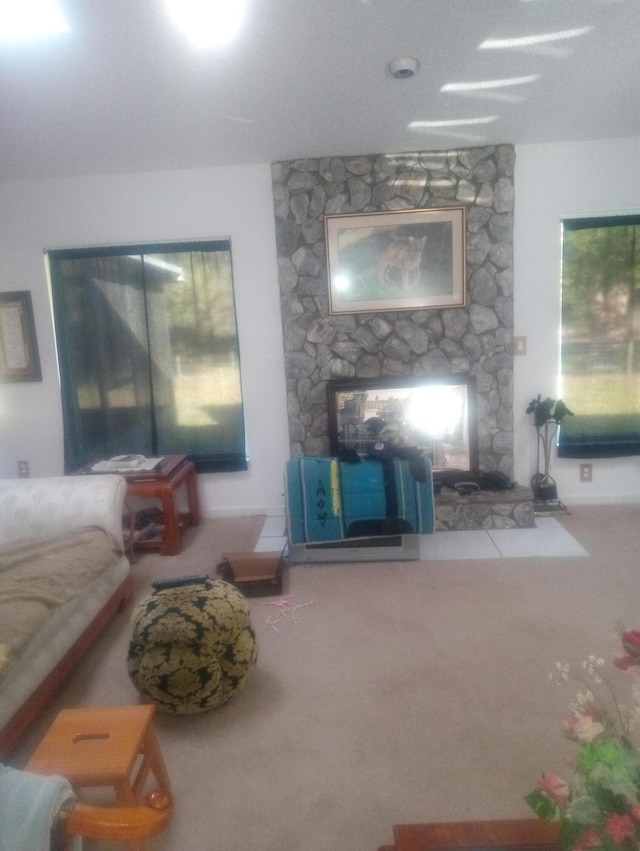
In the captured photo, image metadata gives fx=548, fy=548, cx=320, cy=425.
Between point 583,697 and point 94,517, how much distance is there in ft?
7.36

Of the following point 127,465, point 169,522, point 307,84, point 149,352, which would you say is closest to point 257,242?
point 149,352

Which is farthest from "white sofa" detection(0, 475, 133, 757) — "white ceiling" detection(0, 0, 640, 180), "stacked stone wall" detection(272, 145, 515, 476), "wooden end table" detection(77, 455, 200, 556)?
"white ceiling" detection(0, 0, 640, 180)

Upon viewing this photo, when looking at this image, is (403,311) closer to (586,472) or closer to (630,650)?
(586,472)


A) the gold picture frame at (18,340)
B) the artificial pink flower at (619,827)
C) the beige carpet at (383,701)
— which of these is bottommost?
the beige carpet at (383,701)

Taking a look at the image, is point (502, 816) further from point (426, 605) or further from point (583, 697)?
point (426, 605)

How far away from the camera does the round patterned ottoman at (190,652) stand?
187cm

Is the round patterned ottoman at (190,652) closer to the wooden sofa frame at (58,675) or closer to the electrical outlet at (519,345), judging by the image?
the wooden sofa frame at (58,675)

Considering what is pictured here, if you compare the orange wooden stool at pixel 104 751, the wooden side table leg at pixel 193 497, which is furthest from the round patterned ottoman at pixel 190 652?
the wooden side table leg at pixel 193 497

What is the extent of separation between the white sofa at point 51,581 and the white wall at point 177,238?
4.23 feet

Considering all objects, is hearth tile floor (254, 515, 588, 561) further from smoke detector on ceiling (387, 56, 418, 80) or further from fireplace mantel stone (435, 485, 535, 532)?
smoke detector on ceiling (387, 56, 418, 80)

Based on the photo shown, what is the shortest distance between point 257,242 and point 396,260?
0.92 metres

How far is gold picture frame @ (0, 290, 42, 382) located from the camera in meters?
3.72

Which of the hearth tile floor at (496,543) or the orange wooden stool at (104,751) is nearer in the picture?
the orange wooden stool at (104,751)

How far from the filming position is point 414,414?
3.61m
